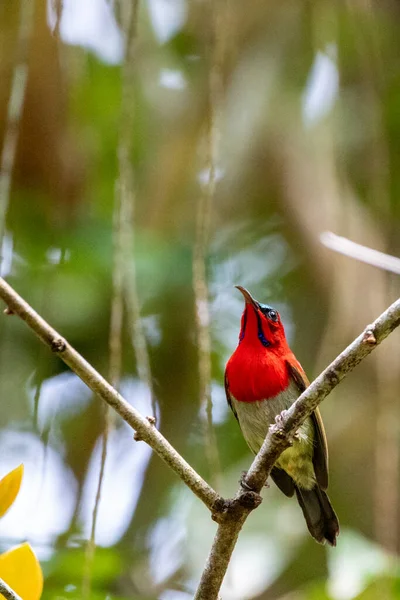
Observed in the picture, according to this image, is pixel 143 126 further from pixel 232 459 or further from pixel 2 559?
pixel 2 559

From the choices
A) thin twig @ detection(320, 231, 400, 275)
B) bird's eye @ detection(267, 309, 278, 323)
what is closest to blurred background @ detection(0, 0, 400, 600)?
bird's eye @ detection(267, 309, 278, 323)

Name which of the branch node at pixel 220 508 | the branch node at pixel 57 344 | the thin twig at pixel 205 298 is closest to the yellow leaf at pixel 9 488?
the branch node at pixel 57 344

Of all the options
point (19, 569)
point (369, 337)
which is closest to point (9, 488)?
point (19, 569)

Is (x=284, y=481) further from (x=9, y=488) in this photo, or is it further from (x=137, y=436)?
(x=9, y=488)

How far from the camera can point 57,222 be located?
16.3ft

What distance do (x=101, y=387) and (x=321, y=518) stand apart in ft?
6.10

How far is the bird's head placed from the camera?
141 inches

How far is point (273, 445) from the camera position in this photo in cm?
201

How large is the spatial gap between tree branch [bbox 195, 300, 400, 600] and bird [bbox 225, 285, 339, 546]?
133cm

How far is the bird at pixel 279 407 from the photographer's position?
3.38 metres

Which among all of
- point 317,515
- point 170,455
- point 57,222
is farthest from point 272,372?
point 57,222

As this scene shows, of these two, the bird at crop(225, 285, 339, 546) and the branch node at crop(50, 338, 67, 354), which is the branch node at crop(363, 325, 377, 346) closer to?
the branch node at crop(50, 338, 67, 354)

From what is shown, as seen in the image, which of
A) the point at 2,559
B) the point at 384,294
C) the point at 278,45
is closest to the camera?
the point at 2,559

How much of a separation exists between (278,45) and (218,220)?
124cm
